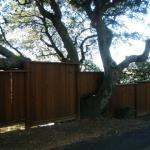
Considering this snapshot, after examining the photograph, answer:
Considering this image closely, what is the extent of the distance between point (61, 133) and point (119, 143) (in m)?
1.92

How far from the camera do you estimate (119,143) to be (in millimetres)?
12617

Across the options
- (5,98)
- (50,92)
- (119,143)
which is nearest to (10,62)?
(5,98)

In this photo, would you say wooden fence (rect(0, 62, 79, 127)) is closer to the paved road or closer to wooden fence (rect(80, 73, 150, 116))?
wooden fence (rect(80, 73, 150, 116))

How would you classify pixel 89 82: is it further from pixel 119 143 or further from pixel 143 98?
pixel 119 143

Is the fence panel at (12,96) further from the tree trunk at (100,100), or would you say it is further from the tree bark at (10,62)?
the tree trunk at (100,100)

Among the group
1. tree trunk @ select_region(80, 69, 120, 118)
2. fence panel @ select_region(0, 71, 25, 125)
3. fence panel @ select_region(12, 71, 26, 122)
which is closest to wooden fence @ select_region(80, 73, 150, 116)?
tree trunk @ select_region(80, 69, 120, 118)

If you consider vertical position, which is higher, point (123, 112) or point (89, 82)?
point (89, 82)

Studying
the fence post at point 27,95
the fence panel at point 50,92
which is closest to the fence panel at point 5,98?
the fence post at point 27,95

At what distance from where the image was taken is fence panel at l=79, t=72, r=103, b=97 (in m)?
18.5

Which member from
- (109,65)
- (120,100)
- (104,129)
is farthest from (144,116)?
(104,129)

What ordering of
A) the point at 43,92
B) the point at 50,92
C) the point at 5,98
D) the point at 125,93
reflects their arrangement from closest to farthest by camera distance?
the point at 5,98 → the point at 43,92 → the point at 50,92 → the point at 125,93

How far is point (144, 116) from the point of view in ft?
73.9

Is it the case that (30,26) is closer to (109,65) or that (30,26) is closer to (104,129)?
(109,65)

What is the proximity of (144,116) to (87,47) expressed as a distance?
5721 millimetres
